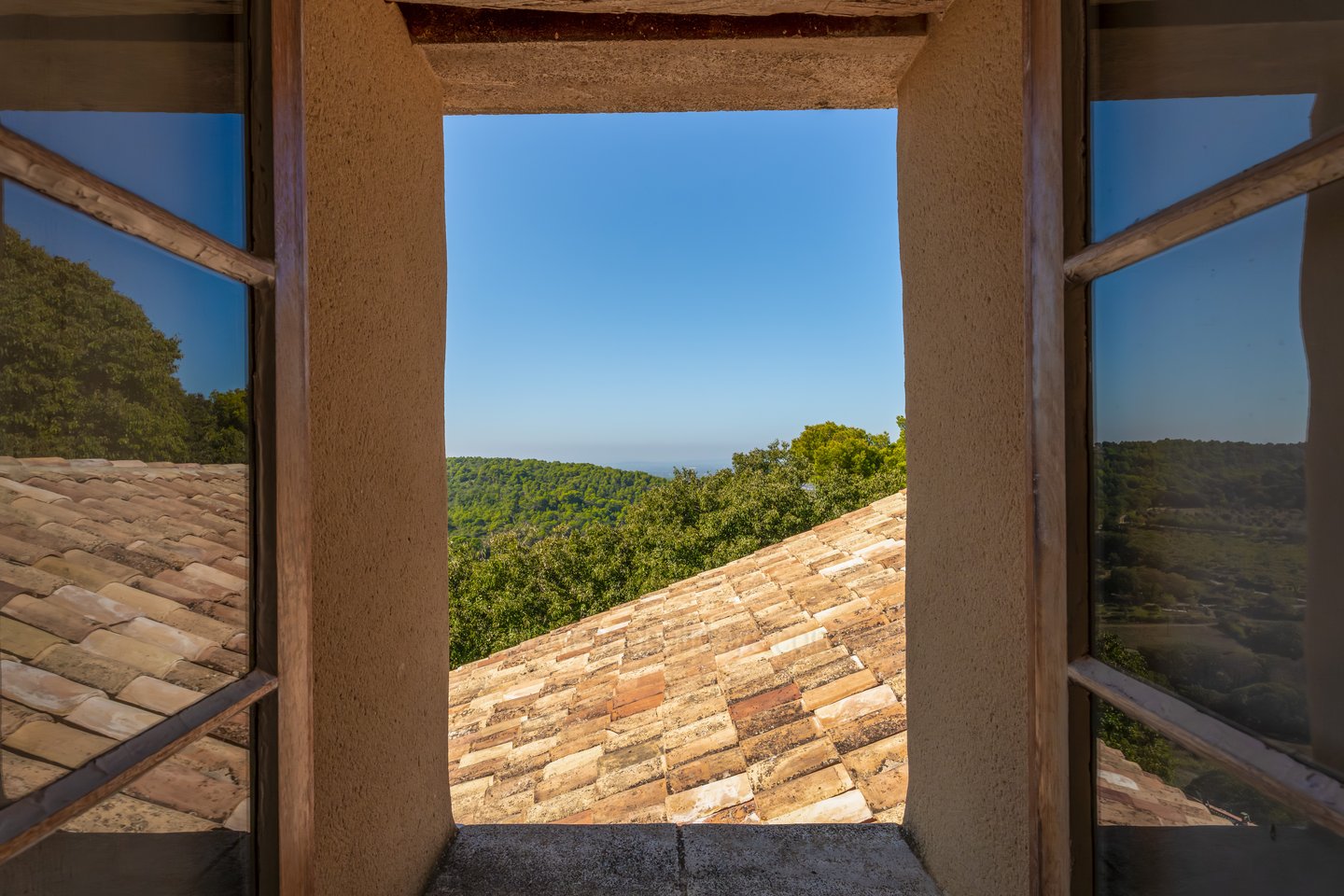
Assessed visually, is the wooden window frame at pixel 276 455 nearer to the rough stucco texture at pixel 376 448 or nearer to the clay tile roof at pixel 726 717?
the rough stucco texture at pixel 376 448

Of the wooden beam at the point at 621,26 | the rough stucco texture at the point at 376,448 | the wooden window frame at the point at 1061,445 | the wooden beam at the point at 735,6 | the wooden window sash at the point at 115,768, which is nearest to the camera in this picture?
the wooden window sash at the point at 115,768

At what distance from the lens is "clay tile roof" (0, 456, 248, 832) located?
545mm

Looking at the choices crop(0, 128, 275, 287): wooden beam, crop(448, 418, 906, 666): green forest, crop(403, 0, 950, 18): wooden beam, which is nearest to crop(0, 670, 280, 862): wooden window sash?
crop(0, 128, 275, 287): wooden beam

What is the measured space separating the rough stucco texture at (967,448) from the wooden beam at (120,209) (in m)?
1.07

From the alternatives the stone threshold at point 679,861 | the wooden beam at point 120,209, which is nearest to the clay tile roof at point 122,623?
the wooden beam at point 120,209

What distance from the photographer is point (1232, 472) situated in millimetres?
630

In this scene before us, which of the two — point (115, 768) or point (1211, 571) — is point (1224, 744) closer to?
point (1211, 571)

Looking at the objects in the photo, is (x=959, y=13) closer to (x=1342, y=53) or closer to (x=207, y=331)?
(x=1342, y=53)

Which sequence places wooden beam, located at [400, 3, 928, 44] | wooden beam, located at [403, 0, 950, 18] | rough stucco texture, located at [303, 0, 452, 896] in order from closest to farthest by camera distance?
rough stucco texture, located at [303, 0, 452, 896]
wooden beam, located at [403, 0, 950, 18]
wooden beam, located at [400, 3, 928, 44]

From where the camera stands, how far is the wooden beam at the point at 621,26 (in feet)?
4.57

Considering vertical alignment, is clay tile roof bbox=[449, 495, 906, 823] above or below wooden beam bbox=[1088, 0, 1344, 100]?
below

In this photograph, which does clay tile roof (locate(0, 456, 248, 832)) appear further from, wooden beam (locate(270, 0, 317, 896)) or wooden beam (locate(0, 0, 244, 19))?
wooden beam (locate(0, 0, 244, 19))

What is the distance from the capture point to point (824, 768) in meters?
1.93

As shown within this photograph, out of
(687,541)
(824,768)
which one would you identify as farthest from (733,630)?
(687,541)
